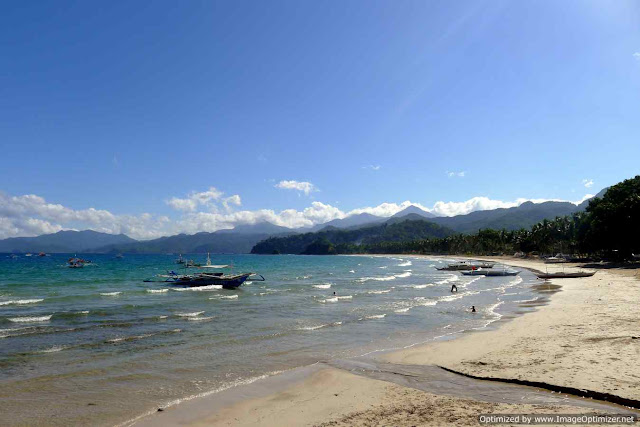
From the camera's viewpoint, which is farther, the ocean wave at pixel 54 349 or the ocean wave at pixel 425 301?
the ocean wave at pixel 425 301

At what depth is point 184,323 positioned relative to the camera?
2384 centimetres

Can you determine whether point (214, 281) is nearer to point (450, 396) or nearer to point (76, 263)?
point (450, 396)

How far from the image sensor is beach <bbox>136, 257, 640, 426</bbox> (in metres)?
9.34

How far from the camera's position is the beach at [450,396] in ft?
30.7

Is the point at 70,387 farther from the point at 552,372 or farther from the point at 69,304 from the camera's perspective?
the point at 69,304

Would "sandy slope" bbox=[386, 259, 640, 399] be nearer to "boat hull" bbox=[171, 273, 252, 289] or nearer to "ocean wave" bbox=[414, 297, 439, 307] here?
"ocean wave" bbox=[414, 297, 439, 307]

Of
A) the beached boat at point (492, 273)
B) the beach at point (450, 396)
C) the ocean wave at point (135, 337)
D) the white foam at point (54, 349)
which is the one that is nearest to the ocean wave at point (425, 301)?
the beach at point (450, 396)

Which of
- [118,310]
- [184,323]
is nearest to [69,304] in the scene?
[118,310]

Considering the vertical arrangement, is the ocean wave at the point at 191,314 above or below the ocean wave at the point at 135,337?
below

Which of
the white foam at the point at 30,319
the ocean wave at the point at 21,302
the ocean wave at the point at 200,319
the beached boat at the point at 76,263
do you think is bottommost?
the ocean wave at the point at 200,319

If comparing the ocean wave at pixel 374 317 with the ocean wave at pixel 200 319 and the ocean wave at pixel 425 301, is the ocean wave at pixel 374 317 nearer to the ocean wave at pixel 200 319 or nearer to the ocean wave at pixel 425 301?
the ocean wave at pixel 425 301

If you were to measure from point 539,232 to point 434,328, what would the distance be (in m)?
121

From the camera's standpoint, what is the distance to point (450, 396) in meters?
10.5

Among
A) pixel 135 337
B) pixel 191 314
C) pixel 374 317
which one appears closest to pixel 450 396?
pixel 374 317
